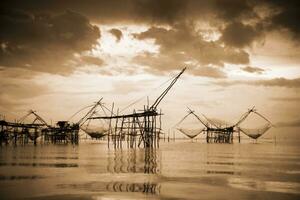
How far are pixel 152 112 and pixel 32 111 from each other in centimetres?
5129

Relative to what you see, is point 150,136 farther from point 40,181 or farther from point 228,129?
point 228,129

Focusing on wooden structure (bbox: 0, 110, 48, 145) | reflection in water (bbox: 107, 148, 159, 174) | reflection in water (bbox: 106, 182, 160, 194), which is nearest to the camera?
reflection in water (bbox: 106, 182, 160, 194)

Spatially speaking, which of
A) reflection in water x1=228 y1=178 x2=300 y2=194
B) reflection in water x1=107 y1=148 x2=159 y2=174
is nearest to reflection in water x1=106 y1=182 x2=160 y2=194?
reflection in water x1=228 y1=178 x2=300 y2=194

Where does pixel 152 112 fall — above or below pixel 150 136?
above

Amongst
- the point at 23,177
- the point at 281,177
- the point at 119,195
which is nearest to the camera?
the point at 119,195

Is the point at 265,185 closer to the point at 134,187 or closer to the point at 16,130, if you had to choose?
the point at 134,187

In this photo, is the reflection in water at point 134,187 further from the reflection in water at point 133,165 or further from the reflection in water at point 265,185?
the reflection in water at point 133,165

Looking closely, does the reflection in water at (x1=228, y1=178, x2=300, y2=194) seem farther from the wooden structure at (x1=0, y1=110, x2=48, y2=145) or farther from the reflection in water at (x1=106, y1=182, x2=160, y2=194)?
the wooden structure at (x1=0, y1=110, x2=48, y2=145)

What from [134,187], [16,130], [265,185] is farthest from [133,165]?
[16,130]

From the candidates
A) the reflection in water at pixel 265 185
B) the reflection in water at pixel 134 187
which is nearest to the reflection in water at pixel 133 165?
the reflection in water at pixel 134 187

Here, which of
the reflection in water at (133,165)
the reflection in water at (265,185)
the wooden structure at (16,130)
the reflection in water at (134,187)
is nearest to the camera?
the reflection in water at (134,187)

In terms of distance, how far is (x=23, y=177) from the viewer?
2020 cm

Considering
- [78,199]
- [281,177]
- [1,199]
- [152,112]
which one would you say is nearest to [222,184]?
[281,177]

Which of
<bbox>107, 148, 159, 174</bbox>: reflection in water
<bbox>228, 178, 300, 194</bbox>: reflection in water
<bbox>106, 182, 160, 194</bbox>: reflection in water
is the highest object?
<bbox>106, 182, 160, 194</bbox>: reflection in water
